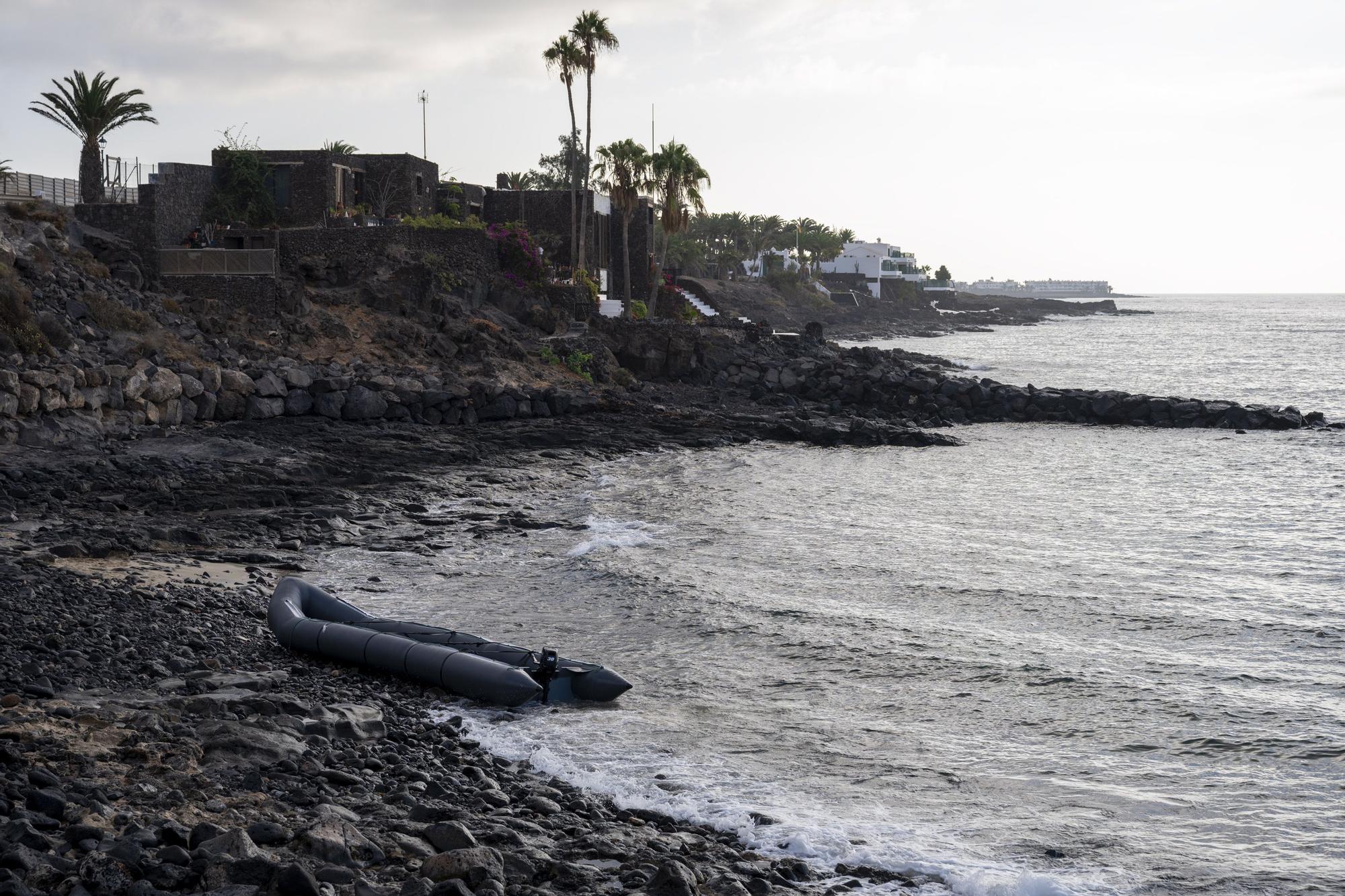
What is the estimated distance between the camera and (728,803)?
9.90m

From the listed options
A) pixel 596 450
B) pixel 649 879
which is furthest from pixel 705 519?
pixel 649 879

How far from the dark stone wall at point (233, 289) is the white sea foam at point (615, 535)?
19.4 meters

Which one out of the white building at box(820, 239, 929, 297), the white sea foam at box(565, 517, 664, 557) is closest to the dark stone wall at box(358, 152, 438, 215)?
the white sea foam at box(565, 517, 664, 557)

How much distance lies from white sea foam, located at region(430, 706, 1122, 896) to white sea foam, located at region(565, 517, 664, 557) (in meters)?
8.47

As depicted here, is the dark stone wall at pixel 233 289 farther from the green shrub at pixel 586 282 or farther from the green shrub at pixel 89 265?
the green shrub at pixel 586 282

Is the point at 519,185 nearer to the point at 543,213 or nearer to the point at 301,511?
the point at 543,213

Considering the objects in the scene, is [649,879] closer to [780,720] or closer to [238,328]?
[780,720]

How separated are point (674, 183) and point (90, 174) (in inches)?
1058

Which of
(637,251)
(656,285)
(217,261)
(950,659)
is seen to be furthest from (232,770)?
(637,251)

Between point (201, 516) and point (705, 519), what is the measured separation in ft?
→ 33.7

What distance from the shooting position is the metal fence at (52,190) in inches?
1422

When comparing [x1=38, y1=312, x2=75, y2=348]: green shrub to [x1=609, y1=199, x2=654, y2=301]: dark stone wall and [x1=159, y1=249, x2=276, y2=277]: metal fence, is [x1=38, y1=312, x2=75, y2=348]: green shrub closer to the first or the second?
[x1=159, y1=249, x2=276, y2=277]: metal fence

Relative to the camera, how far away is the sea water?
955 cm

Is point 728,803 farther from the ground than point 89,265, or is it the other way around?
point 89,265
